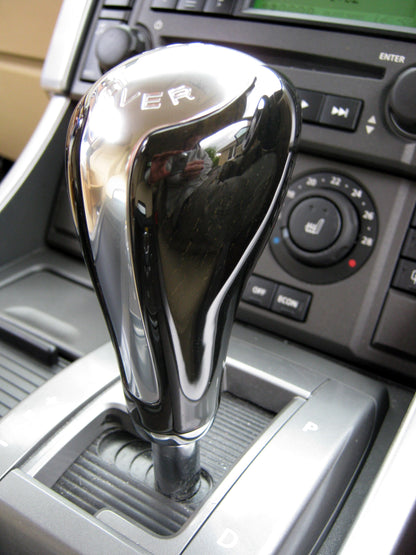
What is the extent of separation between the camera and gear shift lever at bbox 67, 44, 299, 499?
0.78 ft

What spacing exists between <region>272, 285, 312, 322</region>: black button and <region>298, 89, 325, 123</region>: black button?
0.16m

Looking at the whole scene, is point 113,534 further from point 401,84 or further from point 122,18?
point 122,18

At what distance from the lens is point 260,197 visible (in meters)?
0.26

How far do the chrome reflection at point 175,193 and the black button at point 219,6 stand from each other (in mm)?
332

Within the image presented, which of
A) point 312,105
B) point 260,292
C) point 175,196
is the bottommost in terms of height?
point 175,196

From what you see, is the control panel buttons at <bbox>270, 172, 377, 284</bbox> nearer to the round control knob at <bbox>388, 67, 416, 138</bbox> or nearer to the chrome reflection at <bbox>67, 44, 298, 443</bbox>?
the round control knob at <bbox>388, 67, 416, 138</bbox>

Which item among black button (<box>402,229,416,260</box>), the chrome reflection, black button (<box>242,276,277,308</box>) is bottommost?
the chrome reflection

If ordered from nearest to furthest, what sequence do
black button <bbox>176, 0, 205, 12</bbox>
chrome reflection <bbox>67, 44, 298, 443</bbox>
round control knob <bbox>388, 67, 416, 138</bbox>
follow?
1. chrome reflection <bbox>67, 44, 298, 443</bbox>
2. round control knob <bbox>388, 67, 416, 138</bbox>
3. black button <bbox>176, 0, 205, 12</bbox>

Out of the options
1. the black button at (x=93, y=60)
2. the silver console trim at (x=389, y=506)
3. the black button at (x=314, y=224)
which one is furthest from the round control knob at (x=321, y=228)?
the black button at (x=93, y=60)

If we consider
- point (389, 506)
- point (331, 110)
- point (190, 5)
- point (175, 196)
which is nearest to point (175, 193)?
point (175, 196)

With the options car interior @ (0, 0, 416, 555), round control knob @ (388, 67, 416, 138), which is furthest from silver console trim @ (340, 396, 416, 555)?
round control knob @ (388, 67, 416, 138)

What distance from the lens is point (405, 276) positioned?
48 centimetres

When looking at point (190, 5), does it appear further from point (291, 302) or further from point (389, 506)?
point (389, 506)

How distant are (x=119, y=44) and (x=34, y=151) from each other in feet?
0.54
